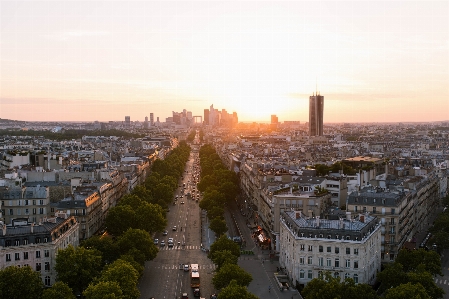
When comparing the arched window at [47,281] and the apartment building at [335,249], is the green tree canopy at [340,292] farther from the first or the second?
the arched window at [47,281]

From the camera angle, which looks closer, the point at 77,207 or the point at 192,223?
the point at 77,207

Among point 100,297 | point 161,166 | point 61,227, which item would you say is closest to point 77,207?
point 61,227

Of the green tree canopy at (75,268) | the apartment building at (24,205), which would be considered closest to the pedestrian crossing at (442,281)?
the green tree canopy at (75,268)

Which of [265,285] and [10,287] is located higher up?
[10,287]

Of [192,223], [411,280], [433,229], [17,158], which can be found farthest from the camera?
[17,158]

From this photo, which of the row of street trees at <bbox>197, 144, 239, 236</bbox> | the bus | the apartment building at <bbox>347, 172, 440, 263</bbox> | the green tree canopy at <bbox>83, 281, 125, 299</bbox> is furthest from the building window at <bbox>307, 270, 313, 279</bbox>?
the row of street trees at <bbox>197, 144, 239, 236</bbox>

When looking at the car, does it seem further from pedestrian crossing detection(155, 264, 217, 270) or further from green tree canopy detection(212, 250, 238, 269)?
pedestrian crossing detection(155, 264, 217, 270)

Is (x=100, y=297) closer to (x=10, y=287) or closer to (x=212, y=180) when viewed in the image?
(x=10, y=287)

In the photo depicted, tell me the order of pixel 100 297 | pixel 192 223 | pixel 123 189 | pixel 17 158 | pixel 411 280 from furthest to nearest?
pixel 17 158, pixel 123 189, pixel 192 223, pixel 411 280, pixel 100 297
